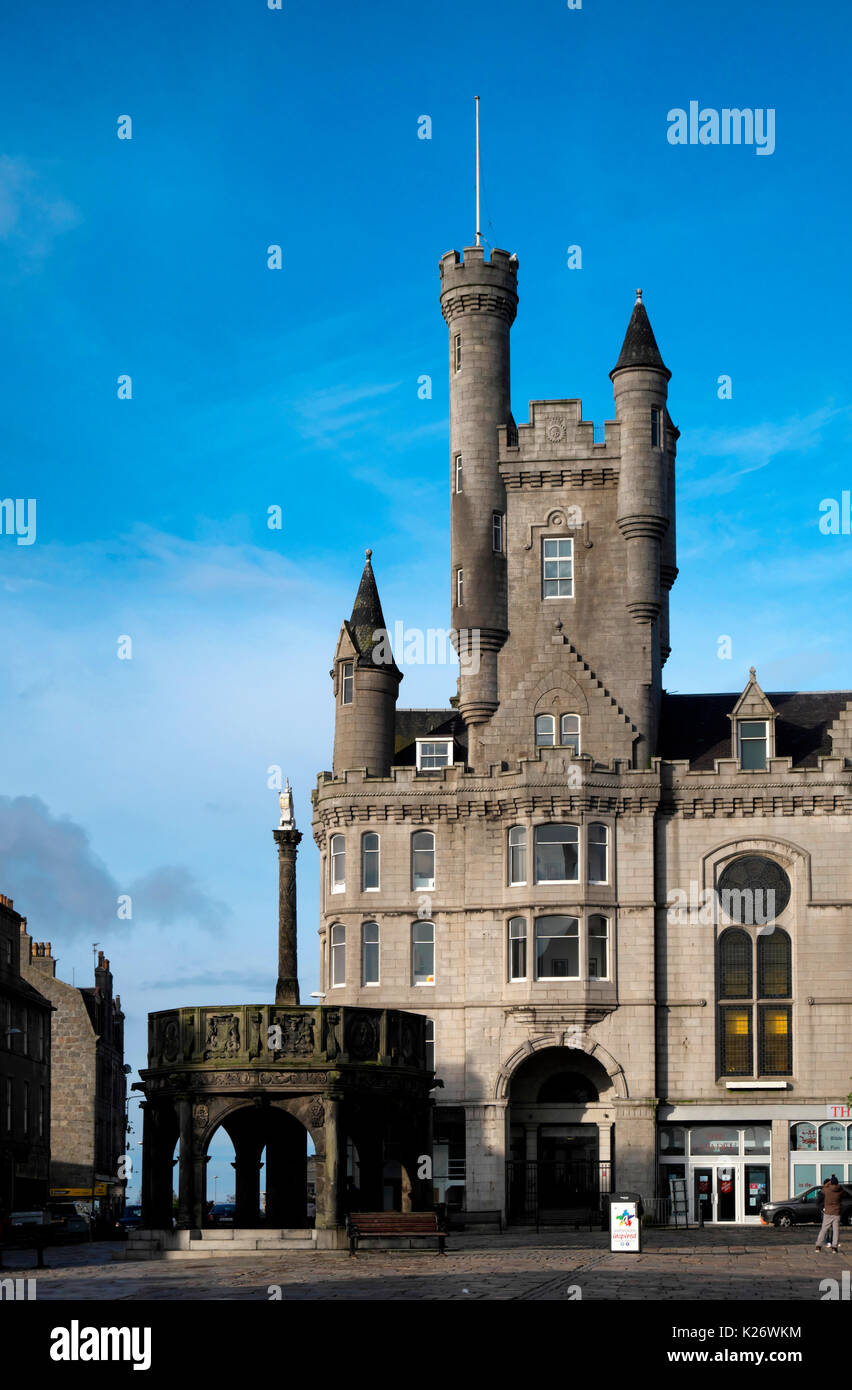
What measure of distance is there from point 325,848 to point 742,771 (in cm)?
1516

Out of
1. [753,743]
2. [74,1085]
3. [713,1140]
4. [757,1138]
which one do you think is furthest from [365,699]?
[74,1085]

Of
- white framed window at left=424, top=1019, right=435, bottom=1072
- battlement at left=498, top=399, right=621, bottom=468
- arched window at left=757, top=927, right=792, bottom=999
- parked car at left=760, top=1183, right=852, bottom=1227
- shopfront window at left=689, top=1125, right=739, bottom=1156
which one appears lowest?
parked car at left=760, top=1183, right=852, bottom=1227

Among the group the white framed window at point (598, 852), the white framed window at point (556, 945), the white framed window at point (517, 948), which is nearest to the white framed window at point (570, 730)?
the white framed window at point (598, 852)

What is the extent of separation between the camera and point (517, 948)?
63594mm

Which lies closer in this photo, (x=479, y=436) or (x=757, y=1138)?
(x=757, y=1138)

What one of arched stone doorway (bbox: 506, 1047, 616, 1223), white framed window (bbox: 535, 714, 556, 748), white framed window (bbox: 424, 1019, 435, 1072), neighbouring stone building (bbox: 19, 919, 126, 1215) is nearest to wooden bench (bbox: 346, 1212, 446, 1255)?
arched stone doorway (bbox: 506, 1047, 616, 1223)

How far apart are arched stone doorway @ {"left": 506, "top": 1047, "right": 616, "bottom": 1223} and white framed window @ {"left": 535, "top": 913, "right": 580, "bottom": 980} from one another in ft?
9.49

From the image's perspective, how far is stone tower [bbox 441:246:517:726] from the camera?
222 feet

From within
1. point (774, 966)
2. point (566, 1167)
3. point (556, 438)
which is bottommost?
point (566, 1167)

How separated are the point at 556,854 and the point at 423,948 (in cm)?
598

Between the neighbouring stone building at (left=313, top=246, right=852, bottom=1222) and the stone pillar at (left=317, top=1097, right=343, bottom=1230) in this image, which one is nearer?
the stone pillar at (left=317, top=1097, right=343, bottom=1230)

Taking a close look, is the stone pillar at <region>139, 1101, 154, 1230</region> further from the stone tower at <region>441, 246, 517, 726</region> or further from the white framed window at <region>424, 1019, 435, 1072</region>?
the stone tower at <region>441, 246, 517, 726</region>

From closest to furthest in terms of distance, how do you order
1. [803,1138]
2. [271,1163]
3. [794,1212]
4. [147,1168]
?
1. [147,1168]
2. [271,1163]
3. [794,1212]
4. [803,1138]
